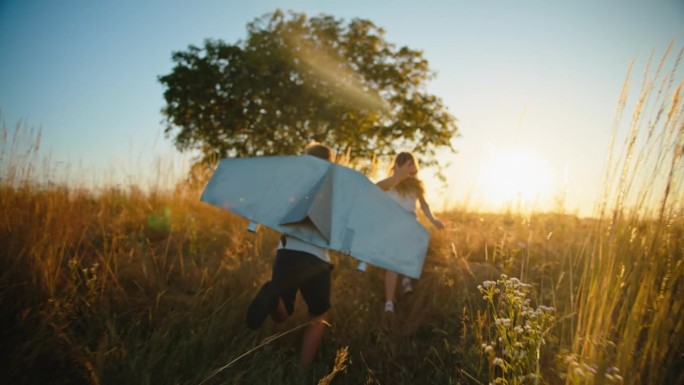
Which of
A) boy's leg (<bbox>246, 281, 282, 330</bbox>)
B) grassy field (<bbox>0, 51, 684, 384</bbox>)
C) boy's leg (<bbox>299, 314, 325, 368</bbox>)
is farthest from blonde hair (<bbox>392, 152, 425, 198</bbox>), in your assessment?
boy's leg (<bbox>246, 281, 282, 330</bbox>)

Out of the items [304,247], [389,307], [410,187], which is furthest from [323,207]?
[410,187]

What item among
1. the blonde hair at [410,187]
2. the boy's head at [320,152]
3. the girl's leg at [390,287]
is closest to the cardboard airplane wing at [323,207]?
the boy's head at [320,152]

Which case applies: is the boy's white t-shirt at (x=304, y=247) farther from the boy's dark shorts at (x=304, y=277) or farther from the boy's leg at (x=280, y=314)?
the boy's leg at (x=280, y=314)

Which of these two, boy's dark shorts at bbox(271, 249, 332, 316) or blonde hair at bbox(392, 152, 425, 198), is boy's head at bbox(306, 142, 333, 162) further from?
blonde hair at bbox(392, 152, 425, 198)

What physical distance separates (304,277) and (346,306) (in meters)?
0.81

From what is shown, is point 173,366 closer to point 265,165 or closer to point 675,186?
point 265,165

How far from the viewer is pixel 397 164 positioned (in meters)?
3.94

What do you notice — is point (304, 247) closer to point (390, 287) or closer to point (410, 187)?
point (390, 287)

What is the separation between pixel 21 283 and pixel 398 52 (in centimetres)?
1417

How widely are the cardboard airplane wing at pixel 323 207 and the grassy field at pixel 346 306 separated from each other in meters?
0.62

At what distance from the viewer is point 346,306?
10.3ft

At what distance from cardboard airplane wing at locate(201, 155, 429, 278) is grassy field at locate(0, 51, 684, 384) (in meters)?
0.62

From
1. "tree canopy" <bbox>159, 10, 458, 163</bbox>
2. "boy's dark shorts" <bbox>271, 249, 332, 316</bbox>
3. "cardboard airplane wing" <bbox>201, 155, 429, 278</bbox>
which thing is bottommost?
"boy's dark shorts" <bbox>271, 249, 332, 316</bbox>

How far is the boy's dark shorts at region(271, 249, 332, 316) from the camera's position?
8.20ft
